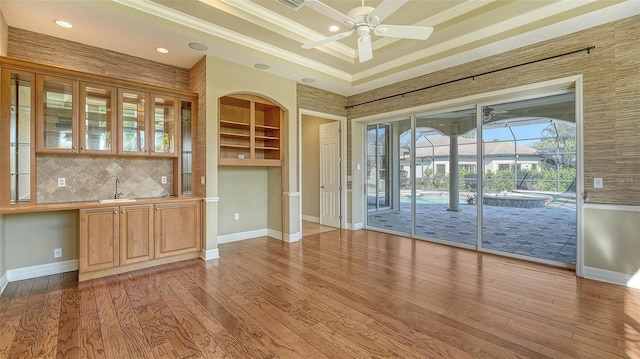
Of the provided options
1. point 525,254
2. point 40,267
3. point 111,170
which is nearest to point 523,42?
point 525,254

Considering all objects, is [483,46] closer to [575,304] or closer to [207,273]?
[575,304]

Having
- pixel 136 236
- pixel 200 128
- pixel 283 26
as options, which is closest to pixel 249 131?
pixel 200 128

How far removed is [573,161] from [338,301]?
11.8 ft

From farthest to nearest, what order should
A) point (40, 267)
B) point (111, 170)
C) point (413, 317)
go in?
1. point (111, 170)
2. point (40, 267)
3. point (413, 317)

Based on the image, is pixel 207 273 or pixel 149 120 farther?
pixel 149 120

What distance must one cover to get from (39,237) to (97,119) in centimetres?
163

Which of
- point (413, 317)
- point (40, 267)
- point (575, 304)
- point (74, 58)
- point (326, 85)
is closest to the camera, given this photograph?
point (413, 317)

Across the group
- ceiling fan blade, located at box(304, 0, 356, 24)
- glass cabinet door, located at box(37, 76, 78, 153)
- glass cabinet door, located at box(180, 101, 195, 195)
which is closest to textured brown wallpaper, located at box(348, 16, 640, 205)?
ceiling fan blade, located at box(304, 0, 356, 24)

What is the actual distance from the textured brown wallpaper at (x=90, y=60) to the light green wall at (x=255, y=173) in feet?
2.68

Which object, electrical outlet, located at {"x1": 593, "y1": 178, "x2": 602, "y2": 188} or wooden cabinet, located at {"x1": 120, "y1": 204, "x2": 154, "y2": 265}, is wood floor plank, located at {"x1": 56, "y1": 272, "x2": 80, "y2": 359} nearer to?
wooden cabinet, located at {"x1": 120, "y1": 204, "x2": 154, "y2": 265}

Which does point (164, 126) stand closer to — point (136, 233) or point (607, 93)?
point (136, 233)

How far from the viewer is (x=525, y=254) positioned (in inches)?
160

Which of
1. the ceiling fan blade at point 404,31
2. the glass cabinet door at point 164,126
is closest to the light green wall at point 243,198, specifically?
the glass cabinet door at point 164,126

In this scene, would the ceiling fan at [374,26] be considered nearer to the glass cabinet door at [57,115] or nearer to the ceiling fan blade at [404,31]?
the ceiling fan blade at [404,31]
